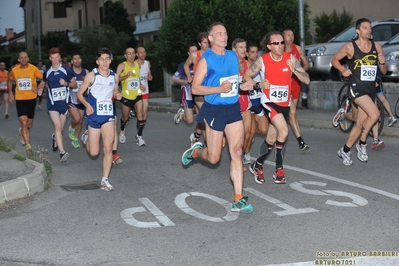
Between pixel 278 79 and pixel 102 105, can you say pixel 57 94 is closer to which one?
pixel 102 105

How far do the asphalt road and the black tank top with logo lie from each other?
1123 mm

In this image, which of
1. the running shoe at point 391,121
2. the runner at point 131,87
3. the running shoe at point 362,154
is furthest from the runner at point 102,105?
the running shoe at point 391,121

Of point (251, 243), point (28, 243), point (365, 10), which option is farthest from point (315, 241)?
point (365, 10)

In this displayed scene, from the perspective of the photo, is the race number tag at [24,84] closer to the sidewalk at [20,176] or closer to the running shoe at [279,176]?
the sidewalk at [20,176]

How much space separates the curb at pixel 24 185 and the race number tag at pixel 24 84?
3469mm

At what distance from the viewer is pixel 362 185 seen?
9.43 metres

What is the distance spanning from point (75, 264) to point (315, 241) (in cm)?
206

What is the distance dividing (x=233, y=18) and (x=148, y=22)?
23.0 metres

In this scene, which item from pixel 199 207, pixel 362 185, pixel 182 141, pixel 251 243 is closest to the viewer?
pixel 251 243

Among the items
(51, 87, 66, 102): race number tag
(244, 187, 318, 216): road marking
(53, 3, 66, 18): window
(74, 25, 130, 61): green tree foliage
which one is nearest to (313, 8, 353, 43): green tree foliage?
(74, 25, 130, 61): green tree foliage

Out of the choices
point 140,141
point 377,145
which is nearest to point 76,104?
point 140,141

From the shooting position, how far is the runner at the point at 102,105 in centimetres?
989

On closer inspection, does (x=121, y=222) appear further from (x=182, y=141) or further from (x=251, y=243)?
(x=182, y=141)

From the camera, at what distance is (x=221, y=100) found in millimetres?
8352
